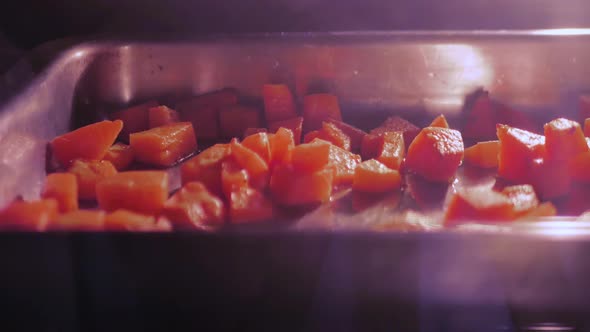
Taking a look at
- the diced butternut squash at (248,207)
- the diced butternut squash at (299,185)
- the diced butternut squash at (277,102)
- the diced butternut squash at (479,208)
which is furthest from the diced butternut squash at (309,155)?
the diced butternut squash at (277,102)

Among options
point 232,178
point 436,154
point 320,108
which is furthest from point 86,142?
point 436,154

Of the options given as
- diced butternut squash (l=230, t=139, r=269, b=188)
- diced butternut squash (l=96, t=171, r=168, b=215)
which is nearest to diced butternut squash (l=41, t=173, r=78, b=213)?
diced butternut squash (l=96, t=171, r=168, b=215)

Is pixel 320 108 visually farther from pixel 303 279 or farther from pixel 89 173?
pixel 303 279

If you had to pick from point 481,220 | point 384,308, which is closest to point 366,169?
point 481,220

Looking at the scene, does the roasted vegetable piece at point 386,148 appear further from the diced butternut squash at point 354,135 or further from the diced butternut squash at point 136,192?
the diced butternut squash at point 136,192

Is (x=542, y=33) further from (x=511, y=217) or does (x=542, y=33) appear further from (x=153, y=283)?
(x=153, y=283)
